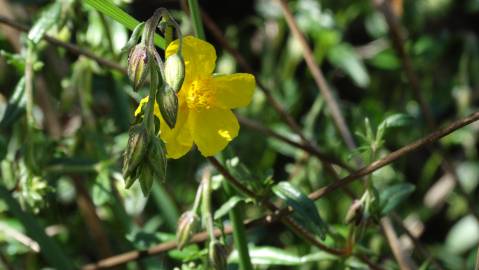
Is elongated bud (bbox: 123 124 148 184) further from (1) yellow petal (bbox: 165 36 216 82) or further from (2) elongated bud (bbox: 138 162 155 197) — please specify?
(1) yellow petal (bbox: 165 36 216 82)

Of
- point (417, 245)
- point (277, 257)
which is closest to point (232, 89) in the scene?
point (277, 257)

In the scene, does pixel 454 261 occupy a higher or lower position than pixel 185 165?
lower

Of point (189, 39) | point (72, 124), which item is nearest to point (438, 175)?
point (72, 124)

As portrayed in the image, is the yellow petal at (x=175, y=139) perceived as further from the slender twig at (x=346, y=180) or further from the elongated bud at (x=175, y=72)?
the slender twig at (x=346, y=180)

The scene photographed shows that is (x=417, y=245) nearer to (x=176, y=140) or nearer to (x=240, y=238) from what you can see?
(x=240, y=238)

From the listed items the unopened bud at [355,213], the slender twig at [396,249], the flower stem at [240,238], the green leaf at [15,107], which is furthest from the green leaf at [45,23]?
the slender twig at [396,249]

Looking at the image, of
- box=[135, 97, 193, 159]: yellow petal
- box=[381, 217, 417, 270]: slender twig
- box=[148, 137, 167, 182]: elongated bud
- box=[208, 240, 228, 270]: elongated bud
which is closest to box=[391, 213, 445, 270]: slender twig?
box=[381, 217, 417, 270]: slender twig

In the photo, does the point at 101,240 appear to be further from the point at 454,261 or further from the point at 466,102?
the point at 466,102
